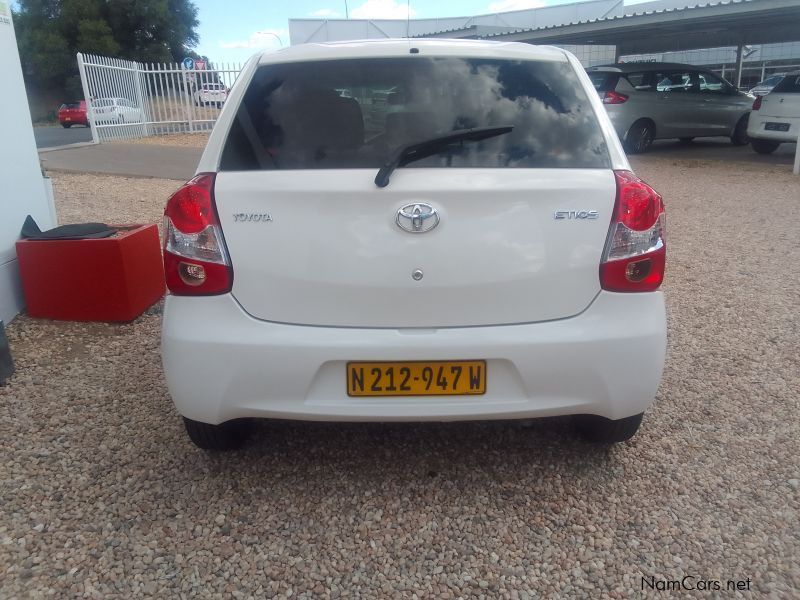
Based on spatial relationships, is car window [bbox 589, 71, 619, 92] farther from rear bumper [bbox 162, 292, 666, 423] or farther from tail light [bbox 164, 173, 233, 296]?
tail light [bbox 164, 173, 233, 296]

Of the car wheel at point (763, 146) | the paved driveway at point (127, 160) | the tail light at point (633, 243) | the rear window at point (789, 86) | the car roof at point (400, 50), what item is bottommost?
the car wheel at point (763, 146)

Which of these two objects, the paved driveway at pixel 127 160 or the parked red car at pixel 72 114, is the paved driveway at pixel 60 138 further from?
the paved driveway at pixel 127 160

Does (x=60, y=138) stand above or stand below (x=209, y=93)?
below

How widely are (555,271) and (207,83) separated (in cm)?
1847

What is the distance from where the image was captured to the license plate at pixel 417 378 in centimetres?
228

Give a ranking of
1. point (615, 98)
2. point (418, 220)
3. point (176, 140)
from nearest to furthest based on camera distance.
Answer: point (418, 220) → point (615, 98) → point (176, 140)

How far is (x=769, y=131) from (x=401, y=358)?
522 inches

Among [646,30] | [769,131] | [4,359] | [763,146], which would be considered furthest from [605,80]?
[4,359]

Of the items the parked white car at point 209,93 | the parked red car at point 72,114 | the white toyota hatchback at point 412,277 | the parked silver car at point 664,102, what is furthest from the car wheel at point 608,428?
the parked red car at point 72,114

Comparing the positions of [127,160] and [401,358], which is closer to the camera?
[401,358]

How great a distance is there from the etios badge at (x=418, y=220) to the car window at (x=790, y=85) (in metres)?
12.8

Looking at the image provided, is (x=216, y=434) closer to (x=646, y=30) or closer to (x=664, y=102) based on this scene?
(x=664, y=102)

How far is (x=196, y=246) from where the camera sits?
7.57 feet

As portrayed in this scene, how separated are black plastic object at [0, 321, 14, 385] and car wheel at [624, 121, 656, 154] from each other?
12.6 metres
